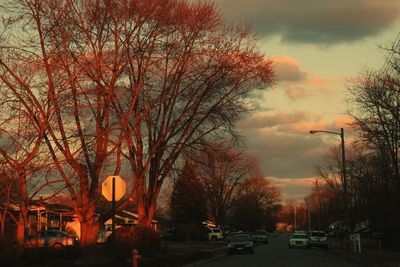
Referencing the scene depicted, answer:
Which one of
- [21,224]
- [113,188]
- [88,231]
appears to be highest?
[113,188]

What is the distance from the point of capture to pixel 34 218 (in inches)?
2516

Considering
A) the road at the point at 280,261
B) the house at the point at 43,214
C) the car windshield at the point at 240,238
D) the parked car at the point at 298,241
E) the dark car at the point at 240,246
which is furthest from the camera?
the parked car at the point at 298,241

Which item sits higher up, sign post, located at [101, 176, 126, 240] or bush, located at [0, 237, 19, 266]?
sign post, located at [101, 176, 126, 240]

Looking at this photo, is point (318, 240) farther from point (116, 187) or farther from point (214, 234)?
point (116, 187)

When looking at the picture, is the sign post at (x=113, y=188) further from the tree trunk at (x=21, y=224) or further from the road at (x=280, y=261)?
the road at (x=280, y=261)

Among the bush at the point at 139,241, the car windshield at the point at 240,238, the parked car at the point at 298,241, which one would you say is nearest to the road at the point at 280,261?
the bush at the point at 139,241

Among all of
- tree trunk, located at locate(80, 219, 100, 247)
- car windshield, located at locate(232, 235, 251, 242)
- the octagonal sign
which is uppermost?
the octagonal sign

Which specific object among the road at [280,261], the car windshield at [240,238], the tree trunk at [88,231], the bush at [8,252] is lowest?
the road at [280,261]

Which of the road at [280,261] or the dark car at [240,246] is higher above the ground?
the dark car at [240,246]

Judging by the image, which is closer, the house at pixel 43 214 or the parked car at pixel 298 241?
the house at pixel 43 214

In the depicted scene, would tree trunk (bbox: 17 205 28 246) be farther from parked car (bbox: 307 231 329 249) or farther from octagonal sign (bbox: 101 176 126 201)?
parked car (bbox: 307 231 329 249)

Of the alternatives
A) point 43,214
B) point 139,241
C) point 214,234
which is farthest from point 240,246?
point 214,234


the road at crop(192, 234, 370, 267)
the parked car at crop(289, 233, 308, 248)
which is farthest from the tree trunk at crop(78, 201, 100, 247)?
the parked car at crop(289, 233, 308, 248)

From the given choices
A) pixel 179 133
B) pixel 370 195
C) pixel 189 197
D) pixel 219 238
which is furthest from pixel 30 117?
pixel 219 238
